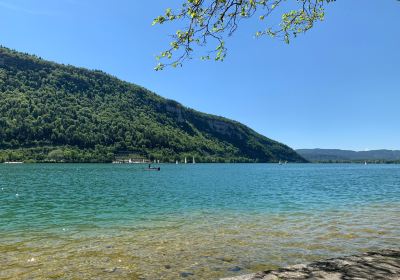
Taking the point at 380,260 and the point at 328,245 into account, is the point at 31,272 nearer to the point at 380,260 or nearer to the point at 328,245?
the point at 380,260

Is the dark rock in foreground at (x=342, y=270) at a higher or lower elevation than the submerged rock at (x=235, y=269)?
higher

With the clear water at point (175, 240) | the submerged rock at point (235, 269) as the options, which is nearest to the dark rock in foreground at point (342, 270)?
the clear water at point (175, 240)

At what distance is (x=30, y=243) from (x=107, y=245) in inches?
169

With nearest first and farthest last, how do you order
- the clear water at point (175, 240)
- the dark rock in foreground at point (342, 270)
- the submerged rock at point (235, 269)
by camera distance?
the dark rock in foreground at point (342, 270), the submerged rock at point (235, 269), the clear water at point (175, 240)

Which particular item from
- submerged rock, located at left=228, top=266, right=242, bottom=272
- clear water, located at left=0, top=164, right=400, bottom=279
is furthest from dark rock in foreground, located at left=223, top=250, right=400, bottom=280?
submerged rock, located at left=228, top=266, right=242, bottom=272

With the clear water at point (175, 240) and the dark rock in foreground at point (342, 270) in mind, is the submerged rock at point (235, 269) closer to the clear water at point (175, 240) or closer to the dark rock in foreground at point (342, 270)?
the clear water at point (175, 240)

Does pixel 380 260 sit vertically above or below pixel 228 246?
above

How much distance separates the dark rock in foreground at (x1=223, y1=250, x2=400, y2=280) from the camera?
8984 mm

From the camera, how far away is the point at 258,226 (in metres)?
26.2

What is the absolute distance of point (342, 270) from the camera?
9523 mm

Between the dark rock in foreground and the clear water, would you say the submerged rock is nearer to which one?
the clear water

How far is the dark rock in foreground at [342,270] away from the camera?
29.5ft

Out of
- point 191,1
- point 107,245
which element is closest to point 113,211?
point 107,245

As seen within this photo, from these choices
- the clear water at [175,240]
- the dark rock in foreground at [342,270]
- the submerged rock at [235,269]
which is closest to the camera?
the dark rock in foreground at [342,270]
